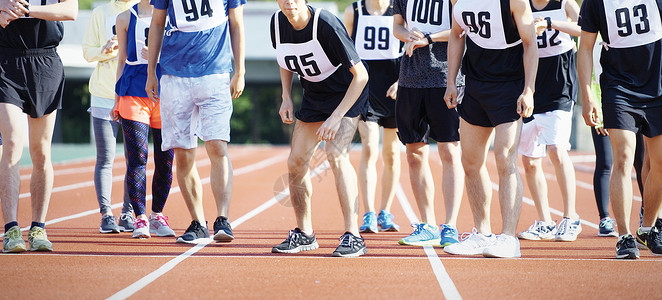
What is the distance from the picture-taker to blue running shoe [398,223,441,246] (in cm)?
622

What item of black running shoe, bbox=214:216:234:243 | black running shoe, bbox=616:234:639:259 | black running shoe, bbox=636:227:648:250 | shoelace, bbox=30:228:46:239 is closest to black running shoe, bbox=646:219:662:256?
black running shoe, bbox=636:227:648:250

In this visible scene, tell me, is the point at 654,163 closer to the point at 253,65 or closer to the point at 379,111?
the point at 379,111

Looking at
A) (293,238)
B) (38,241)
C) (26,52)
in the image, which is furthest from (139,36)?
(293,238)

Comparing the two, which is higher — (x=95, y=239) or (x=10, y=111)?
(x=10, y=111)

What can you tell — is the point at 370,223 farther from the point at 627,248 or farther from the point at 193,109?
the point at 627,248

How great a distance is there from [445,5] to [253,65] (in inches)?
1262

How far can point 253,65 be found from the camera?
1500 inches

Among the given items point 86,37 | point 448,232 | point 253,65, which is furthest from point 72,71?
point 448,232

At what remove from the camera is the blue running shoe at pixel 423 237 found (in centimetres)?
622

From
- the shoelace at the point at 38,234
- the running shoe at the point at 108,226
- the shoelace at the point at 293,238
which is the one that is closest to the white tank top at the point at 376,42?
the shoelace at the point at 293,238

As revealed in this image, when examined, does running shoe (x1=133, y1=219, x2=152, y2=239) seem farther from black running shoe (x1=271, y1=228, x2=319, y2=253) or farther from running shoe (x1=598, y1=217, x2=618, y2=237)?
running shoe (x1=598, y1=217, x2=618, y2=237)

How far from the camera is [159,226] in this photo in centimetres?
673

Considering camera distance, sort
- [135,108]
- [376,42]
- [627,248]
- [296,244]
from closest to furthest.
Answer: [627,248] < [296,244] < [135,108] < [376,42]

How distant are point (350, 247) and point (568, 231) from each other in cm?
209
